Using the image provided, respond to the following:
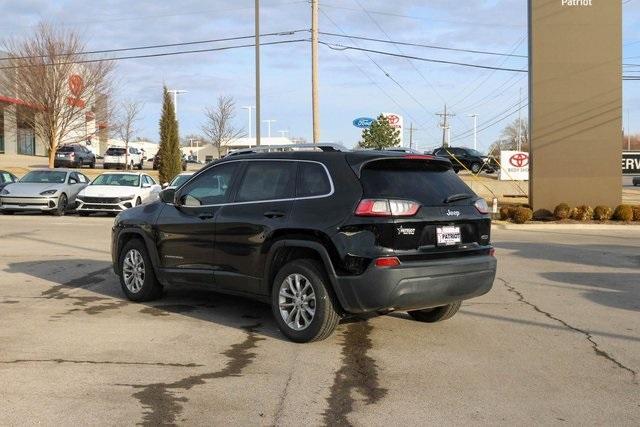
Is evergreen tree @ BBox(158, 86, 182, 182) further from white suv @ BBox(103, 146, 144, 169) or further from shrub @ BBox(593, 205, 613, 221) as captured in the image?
shrub @ BBox(593, 205, 613, 221)

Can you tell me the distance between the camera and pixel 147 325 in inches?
270

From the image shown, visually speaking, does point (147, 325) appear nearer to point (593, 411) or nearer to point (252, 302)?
point (252, 302)

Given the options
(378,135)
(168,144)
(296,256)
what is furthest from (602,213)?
(378,135)

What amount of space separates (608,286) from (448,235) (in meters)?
4.70

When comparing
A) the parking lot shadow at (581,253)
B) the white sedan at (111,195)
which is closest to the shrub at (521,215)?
the parking lot shadow at (581,253)

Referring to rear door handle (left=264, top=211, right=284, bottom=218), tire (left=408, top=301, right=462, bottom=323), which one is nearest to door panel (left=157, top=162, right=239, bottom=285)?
rear door handle (left=264, top=211, right=284, bottom=218)

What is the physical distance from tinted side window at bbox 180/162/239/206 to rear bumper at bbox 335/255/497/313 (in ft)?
6.39

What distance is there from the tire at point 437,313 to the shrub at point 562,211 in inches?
612

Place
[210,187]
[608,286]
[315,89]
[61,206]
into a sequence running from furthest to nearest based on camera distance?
[315,89], [61,206], [608,286], [210,187]

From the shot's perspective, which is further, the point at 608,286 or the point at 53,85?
the point at 53,85

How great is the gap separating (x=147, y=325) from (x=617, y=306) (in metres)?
5.59

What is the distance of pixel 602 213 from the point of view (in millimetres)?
21125

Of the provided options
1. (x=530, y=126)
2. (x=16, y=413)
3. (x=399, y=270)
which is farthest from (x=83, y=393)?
(x=530, y=126)

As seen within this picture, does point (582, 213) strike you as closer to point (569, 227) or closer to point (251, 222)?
point (569, 227)
